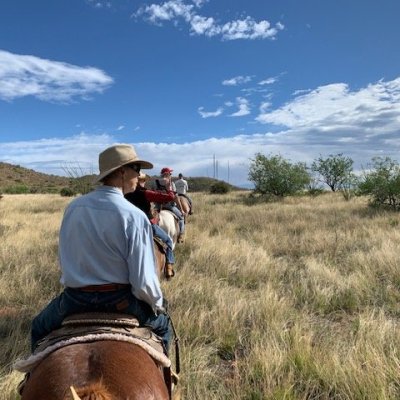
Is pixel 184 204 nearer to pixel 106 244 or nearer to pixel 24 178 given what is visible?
pixel 106 244

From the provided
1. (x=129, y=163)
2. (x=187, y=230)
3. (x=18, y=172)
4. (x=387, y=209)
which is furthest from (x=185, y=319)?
(x=18, y=172)

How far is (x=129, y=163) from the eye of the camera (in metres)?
3.41

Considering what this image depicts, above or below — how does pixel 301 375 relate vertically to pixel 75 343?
below

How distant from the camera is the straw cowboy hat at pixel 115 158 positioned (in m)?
3.33

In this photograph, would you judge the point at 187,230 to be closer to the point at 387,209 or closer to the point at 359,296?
the point at 359,296

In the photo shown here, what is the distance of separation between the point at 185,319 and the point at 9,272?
4.09m

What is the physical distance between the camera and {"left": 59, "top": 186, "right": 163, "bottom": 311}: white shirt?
121 inches

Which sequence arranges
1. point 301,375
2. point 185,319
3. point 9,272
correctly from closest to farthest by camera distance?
point 301,375
point 185,319
point 9,272

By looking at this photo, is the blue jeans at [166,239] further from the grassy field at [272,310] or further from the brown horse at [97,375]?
the brown horse at [97,375]

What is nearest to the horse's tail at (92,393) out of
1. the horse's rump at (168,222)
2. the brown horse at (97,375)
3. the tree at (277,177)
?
the brown horse at (97,375)

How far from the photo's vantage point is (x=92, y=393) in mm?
2109

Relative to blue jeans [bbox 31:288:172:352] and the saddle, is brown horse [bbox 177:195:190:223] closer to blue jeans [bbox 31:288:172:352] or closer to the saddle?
the saddle

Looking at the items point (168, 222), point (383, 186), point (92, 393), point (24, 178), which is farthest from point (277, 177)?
point (24, 178)

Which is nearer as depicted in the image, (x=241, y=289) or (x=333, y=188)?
(x=241, y=289)
